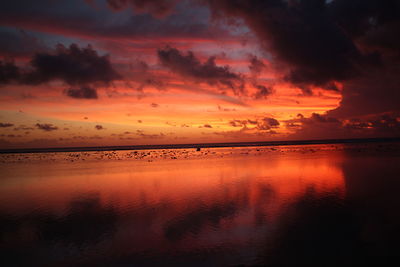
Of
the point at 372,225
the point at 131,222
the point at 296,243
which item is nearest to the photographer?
the point at 296,243

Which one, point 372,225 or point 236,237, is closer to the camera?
point 236,237

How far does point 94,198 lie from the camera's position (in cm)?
2583

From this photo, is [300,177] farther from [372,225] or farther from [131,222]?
[131,222]

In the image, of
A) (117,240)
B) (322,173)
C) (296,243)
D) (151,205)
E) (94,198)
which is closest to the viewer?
(296,243)

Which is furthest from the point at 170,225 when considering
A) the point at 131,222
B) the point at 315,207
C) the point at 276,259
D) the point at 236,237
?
the point at 315,207

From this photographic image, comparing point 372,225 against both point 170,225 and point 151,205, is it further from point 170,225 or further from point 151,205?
point 151,205

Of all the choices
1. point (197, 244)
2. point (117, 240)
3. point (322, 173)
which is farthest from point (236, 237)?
point (322, 173)

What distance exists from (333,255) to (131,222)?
10994 mm

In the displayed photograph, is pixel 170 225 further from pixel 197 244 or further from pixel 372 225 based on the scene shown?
Answer: pixel 372 225

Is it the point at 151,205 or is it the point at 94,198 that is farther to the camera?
the point at 94,198

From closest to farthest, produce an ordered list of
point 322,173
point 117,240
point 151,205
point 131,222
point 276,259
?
point 276,259
point 117,240
point 131,222
point 151,205
point 322,173

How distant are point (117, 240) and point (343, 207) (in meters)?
14.6

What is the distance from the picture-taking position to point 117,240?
15.4 metres

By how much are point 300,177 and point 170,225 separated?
21.1 metres
